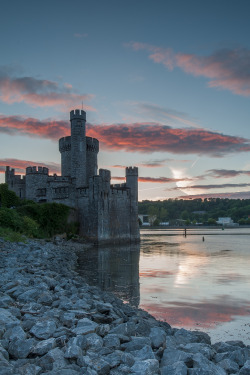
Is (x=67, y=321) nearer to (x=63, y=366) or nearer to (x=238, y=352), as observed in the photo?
(x=63, y=366)

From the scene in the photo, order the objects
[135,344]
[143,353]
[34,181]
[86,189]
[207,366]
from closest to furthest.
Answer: [207,366] → [143,353] → [135,344] → [86,189] → [34,181]

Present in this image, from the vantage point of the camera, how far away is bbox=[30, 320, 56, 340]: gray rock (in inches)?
186

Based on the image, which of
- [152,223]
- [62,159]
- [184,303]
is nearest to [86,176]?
[62,159]

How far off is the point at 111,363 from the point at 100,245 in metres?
29.9

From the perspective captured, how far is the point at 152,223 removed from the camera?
414ft

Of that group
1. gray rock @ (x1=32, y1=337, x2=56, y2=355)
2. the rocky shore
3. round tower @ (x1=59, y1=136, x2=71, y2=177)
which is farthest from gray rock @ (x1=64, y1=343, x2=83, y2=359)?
round tower @ (x1=59, y1=136, x2=71, y2=177)

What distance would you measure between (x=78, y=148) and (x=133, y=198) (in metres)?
8.62

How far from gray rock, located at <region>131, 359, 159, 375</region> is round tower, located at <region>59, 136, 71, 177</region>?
3693cm

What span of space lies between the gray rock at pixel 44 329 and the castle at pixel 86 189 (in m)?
28.9

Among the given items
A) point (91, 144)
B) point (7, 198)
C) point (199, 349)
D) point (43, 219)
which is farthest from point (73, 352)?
point (91, 144)

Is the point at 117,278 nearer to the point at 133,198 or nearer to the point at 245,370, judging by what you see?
the point at 245,370

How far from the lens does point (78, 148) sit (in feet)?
130

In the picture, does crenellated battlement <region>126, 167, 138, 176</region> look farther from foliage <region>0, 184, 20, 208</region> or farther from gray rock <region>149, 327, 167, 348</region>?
gray rock <region>149, 327, 167, 348</region>

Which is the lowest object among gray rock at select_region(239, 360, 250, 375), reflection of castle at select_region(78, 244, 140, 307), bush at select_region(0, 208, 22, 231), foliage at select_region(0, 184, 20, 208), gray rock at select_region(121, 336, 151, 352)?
reflection of castle at select_region(78, 244, 140, 307)
